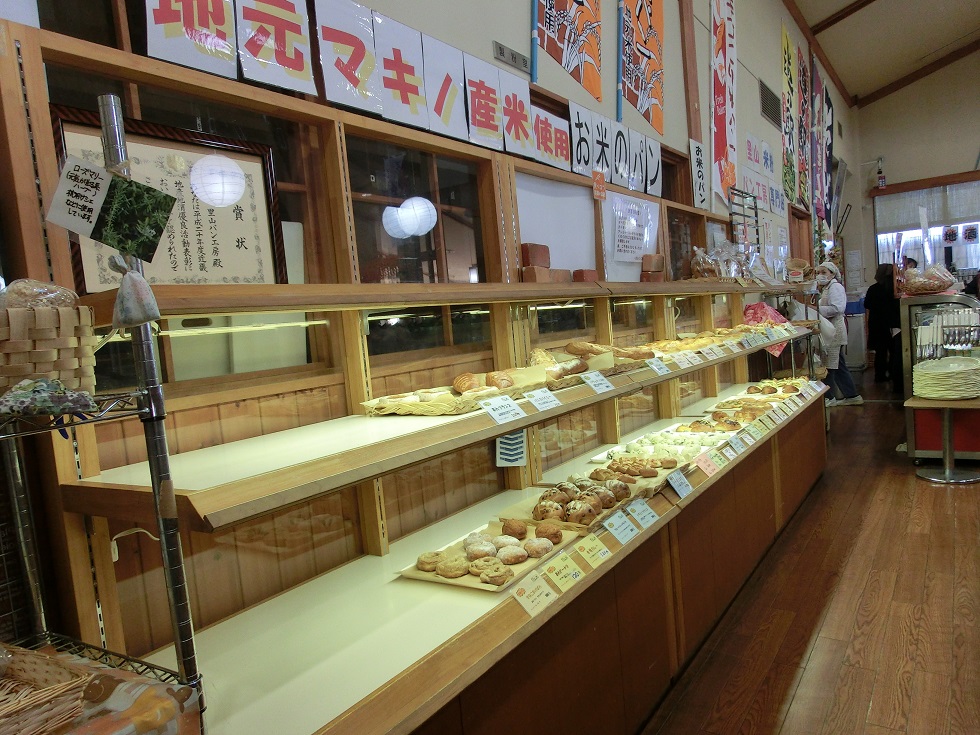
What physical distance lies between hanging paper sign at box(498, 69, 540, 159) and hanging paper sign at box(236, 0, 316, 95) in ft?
3.48

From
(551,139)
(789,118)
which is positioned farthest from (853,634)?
(789,118)

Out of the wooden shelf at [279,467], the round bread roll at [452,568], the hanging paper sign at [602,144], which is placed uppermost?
the hanging paper sign at [602,144]

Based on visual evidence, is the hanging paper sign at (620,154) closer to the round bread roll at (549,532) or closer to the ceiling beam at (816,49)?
the round bread roll at (549,532)

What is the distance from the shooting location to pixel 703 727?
2205mm

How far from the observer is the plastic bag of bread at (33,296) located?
3.11 feet

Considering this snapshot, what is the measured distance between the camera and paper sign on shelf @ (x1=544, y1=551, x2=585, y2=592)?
1.71m

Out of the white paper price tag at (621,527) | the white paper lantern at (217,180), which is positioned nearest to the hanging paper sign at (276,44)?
the white paper lantern at (217,180)

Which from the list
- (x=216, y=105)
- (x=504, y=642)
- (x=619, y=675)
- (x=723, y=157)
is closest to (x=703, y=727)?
(x=619, y=675)

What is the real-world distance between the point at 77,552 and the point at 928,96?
14.4 meters

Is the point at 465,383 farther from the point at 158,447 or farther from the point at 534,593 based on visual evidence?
the point at 158,447

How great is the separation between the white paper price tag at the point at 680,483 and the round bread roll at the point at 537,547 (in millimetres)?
772

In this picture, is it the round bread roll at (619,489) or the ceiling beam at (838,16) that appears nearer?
the round bread roll at (619,489)

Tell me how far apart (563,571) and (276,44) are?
1677 millimetres

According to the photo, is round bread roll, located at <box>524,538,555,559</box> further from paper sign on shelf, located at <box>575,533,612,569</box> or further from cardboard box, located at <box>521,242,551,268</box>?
cardboard box, located at <box>521,242,551,268</box>
